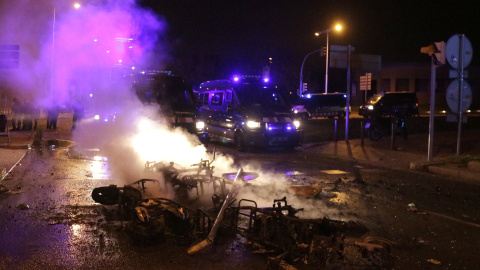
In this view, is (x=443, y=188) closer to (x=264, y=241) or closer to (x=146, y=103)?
(x=264, y=241)

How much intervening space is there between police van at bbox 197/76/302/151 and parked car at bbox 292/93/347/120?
15499mm

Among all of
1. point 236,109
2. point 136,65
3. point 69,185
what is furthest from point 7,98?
point 69,185

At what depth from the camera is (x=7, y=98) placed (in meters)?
27.4

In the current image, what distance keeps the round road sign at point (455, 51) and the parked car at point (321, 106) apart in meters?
18.9

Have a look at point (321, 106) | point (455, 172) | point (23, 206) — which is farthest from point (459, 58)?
point (321, 106)

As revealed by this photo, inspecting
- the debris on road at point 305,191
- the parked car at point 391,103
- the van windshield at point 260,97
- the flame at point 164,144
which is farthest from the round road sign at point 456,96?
the parked car at point 391,103

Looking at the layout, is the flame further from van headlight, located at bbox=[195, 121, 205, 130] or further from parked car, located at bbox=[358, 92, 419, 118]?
parked car, located at bbox=[358, 92, 419, 118]

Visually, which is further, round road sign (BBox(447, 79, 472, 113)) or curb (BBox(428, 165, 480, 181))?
round road sign (BBox(447, 79, 472, 113))

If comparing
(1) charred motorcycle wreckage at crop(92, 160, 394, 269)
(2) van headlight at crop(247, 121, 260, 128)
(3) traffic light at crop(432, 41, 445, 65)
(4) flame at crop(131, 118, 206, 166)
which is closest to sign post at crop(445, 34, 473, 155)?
(3) traffic light at crop(432, 41, 445, 65)

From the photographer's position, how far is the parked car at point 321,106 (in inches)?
1247

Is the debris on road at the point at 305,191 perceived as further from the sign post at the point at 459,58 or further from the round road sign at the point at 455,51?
the round road sign at the point at 455,51

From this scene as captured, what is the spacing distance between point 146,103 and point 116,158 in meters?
2.55

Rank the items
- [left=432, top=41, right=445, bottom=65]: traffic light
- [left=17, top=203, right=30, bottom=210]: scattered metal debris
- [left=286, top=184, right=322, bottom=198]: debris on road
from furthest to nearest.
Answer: [left=432, top=41, right=445, bottom=65]: traffic light < [left=286, top=184, right=322, bottom=198]: debris on road < [left=17, top=203, right=30, bottom=210]: scattered metal debris

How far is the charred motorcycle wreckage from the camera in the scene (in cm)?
470
